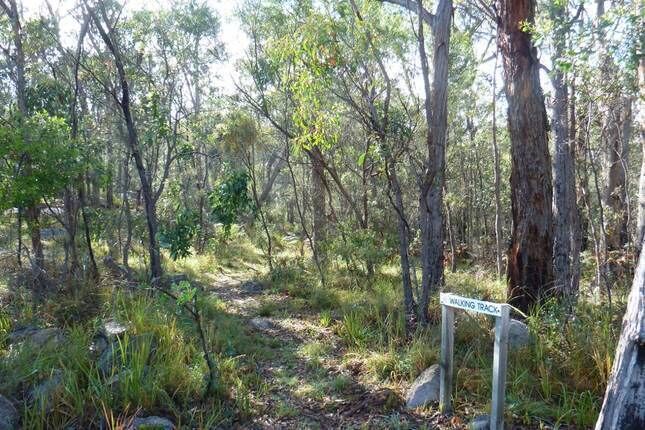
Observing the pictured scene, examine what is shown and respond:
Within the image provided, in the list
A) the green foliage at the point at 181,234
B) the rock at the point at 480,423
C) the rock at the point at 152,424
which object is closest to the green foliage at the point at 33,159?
the green foliage at the point at 181,234

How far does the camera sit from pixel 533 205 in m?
6.33

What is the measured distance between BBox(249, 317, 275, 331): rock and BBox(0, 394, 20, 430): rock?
3.60m

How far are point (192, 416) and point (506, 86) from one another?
5560 mm

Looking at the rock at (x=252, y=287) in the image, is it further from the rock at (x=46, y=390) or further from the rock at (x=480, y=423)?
the rock at (x=480, y=423)

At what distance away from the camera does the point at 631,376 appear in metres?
2.63

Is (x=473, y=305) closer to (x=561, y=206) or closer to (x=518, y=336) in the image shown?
(x=518, y=336)

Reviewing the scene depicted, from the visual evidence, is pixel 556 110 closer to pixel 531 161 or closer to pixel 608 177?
pixel 531 161

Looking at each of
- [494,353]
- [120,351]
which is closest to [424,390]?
[494,353]

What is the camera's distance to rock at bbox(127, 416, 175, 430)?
3690mm

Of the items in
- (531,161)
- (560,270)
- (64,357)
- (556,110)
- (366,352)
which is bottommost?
(366,352)

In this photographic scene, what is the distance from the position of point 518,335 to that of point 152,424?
3580 millimetres

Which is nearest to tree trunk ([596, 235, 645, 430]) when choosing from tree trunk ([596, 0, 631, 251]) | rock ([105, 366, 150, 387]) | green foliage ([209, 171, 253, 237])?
rock ([105, 366, 150, 387])

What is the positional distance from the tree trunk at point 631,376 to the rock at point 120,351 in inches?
150

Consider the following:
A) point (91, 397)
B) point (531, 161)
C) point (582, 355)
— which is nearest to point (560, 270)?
point (531, 161)
